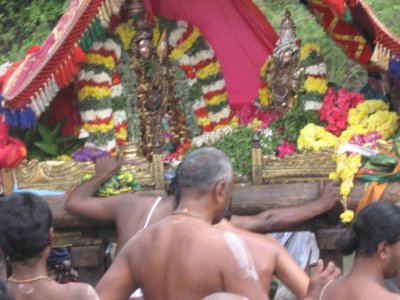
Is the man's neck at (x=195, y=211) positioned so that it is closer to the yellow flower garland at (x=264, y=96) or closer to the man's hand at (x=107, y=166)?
the man's hand at (x=107, y=166)

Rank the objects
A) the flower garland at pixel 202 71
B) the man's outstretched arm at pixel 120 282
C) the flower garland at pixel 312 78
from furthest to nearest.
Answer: the flower garland at pixel 202 71 < the flower garland at pixel 312 78 < the man's outstretched arm at pixel 120 282

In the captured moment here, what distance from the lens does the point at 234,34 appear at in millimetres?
8891

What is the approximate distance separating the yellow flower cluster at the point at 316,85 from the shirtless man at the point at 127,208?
37.9 inches

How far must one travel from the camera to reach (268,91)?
8477 mm

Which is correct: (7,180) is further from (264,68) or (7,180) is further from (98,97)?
(264,68)

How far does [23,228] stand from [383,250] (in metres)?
1.53

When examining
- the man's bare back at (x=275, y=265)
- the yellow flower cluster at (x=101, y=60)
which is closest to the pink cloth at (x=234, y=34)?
the yellow flower cluster at (x=101, y=60)

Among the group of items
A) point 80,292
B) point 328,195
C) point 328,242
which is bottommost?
point 328,242

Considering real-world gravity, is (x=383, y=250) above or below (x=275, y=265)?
above

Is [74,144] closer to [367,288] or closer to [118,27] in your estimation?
[118,27]

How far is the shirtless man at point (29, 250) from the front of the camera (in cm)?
475

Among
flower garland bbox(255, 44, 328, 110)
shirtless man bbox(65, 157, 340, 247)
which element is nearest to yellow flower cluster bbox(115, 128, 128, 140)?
shirtless man bbox(65, 157, 340, 247)

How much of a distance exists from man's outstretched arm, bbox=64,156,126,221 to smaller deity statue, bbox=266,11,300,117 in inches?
52.5

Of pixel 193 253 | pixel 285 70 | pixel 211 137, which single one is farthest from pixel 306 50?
pixel 193 253
